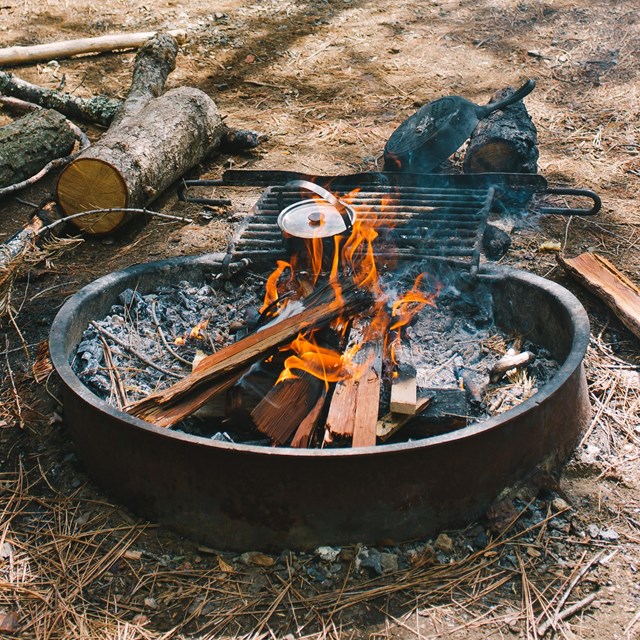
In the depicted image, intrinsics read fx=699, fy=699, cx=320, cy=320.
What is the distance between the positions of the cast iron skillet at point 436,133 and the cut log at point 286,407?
120 inches

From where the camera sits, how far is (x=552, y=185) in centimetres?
610

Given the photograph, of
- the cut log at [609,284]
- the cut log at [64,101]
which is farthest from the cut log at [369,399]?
the cut log at [64,101]

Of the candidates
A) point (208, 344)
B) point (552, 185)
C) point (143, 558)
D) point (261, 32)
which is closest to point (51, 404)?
point (208, 344)

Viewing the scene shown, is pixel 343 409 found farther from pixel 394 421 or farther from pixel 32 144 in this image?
pixel 32 144

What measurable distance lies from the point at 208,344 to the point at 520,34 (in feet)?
24.2

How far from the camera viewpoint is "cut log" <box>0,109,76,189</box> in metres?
6.18

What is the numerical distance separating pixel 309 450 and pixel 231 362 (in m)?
0.74

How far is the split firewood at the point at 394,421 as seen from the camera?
3076 mm

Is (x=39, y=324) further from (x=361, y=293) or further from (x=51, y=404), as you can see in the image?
(x=361, y=293)

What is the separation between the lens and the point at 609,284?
4398 millimetres

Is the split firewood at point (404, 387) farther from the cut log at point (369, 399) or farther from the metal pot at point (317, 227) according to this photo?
the metal pot at point (317, 227)

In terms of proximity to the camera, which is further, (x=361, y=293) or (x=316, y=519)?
(x=361, y=293)

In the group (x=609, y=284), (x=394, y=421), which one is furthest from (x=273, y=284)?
(x=609, y=284)

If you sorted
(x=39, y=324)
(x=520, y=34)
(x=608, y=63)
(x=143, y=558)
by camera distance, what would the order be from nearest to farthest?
(x=143, y=558) < (x=39, y=324) < (x=608, y=63) < (x=520, y=34)
